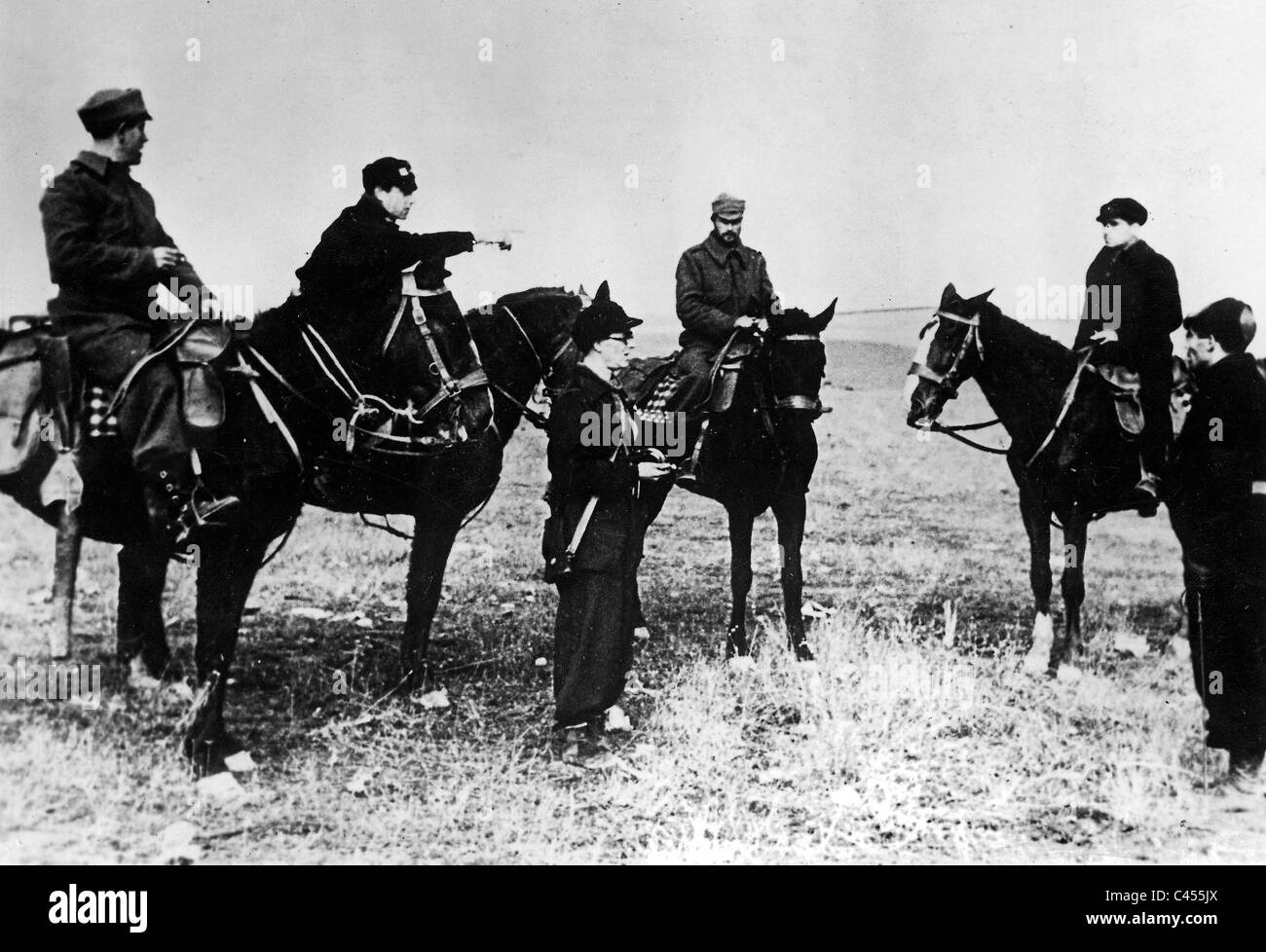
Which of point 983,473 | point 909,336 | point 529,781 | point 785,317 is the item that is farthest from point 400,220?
point 983,473

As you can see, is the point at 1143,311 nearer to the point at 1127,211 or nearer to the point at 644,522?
the point at 1127,211

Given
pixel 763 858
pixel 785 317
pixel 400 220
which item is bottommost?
pixel 763 858

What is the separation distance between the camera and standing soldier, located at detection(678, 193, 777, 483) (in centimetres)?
774

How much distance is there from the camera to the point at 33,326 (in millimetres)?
5754

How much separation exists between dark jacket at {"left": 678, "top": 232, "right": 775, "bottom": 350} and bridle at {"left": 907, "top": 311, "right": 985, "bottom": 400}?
1.20 meters

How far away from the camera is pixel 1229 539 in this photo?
6.04 meters

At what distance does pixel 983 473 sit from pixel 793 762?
22.6ft

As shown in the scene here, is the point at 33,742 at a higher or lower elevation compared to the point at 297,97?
lower

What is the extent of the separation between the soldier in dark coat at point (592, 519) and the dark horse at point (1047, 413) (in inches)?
94.5

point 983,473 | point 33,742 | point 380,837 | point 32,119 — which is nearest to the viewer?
point 380,837

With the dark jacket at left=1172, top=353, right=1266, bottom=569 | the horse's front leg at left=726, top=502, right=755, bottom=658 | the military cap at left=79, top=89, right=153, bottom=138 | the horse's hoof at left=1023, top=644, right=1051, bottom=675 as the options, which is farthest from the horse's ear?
the military cap at left=79, top=89, right=153, bottom=138

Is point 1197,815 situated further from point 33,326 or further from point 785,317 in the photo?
point 33,326

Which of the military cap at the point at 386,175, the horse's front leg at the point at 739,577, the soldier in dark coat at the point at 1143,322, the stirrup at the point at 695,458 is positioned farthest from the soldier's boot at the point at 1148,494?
the military cap at the point at 386,175

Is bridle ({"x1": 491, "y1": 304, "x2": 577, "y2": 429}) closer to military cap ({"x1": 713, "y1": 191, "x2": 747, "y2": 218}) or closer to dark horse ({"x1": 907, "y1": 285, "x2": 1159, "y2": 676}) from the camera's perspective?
military cap ({"x1": 713, "y1": 191, "x2": 747, "y2": 218})
